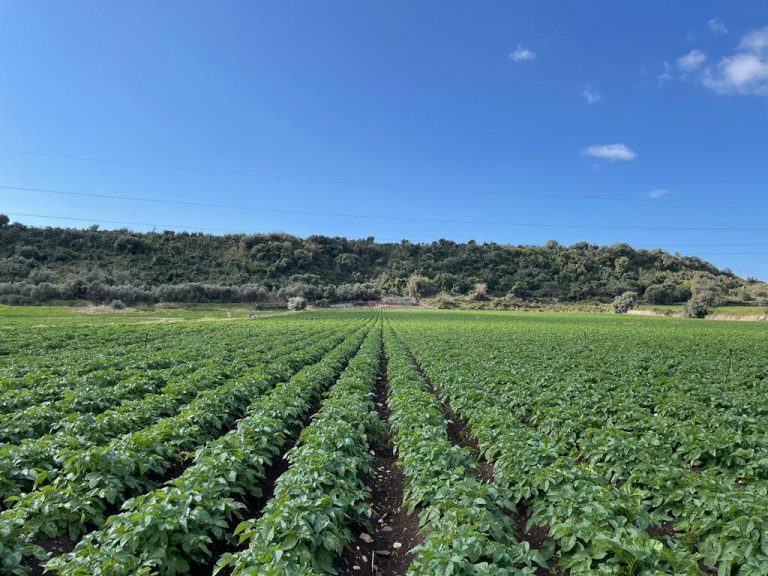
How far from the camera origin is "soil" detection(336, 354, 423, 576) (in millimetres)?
5625

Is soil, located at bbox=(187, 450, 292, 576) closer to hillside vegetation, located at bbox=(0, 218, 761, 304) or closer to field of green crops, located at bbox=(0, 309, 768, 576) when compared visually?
field of green crops, located at bbox=(0, 309, 768, 576)

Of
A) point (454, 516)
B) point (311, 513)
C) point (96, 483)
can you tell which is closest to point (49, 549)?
point (96, 483)

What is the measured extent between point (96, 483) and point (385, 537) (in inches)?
167

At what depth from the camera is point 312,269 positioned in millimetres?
130375

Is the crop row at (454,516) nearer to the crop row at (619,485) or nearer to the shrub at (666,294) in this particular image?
the crop row at (619,485)

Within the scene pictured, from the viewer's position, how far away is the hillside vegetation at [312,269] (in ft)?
286

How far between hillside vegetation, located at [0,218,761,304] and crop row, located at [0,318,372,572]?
277 feet

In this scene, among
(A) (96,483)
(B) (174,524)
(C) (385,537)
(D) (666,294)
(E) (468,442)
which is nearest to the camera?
(B) (174,524)

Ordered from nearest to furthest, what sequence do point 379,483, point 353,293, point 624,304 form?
point 379,483, point 624,304, point 353,293

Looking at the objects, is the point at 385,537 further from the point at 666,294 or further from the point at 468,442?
the point at 666,294

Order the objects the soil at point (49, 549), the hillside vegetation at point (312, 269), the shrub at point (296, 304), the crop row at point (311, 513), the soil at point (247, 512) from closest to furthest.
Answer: the crop row at point (311, 513), the soil at point (49, 549), the soil at point (247, 512), the hillside vegetation at point (312, 269), the shrub at point (296, 304)

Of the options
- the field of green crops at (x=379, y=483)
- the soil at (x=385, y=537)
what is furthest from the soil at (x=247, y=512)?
the soil at (x=385, y=537)

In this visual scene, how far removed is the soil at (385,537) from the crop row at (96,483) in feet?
10.9

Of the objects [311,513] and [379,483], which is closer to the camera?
[311,513]
